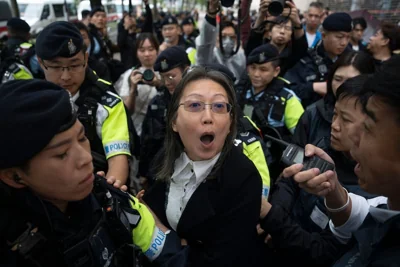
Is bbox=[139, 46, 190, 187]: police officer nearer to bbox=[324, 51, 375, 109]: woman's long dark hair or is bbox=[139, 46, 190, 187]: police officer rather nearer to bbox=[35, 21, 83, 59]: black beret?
bbox=[35, 21, 83, 59]: black beret

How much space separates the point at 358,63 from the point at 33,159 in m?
2.49

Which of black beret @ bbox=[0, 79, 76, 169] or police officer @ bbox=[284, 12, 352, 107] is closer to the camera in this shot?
black beret @ bbox=[0, 79, 76, 169]

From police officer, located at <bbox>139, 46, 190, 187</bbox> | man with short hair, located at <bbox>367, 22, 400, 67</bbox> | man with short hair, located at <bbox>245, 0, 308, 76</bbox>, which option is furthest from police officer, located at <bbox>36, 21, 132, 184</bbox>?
man with short hair, located at <bbox>367, 22, 400, 67</bbox>

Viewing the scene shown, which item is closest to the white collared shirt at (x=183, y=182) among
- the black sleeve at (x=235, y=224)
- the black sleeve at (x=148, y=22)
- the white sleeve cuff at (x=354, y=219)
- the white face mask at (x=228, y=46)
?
the black sleeve at (x=235, y=224)

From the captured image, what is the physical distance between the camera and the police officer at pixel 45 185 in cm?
106

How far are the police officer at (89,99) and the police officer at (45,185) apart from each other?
815 millimetres

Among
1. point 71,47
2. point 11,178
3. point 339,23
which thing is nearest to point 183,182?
point 11,178

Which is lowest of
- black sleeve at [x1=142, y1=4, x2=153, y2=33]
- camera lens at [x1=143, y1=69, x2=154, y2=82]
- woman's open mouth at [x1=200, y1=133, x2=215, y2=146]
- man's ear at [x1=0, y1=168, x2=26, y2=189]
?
camera lens at [x1=143, y1=69, x2=154, y2=82]

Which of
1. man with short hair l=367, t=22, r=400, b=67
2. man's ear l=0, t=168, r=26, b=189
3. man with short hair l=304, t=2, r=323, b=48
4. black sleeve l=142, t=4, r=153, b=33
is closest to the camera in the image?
man's ear l=0, t=168, r=26, b=189

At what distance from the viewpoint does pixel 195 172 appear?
164cm

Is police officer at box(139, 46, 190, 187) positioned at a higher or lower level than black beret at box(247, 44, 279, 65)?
lower

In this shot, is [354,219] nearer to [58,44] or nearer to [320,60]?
[58,44]

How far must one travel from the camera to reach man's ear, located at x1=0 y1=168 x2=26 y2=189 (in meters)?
1.13

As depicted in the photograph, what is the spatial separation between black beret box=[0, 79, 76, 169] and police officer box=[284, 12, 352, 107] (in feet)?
9.69
